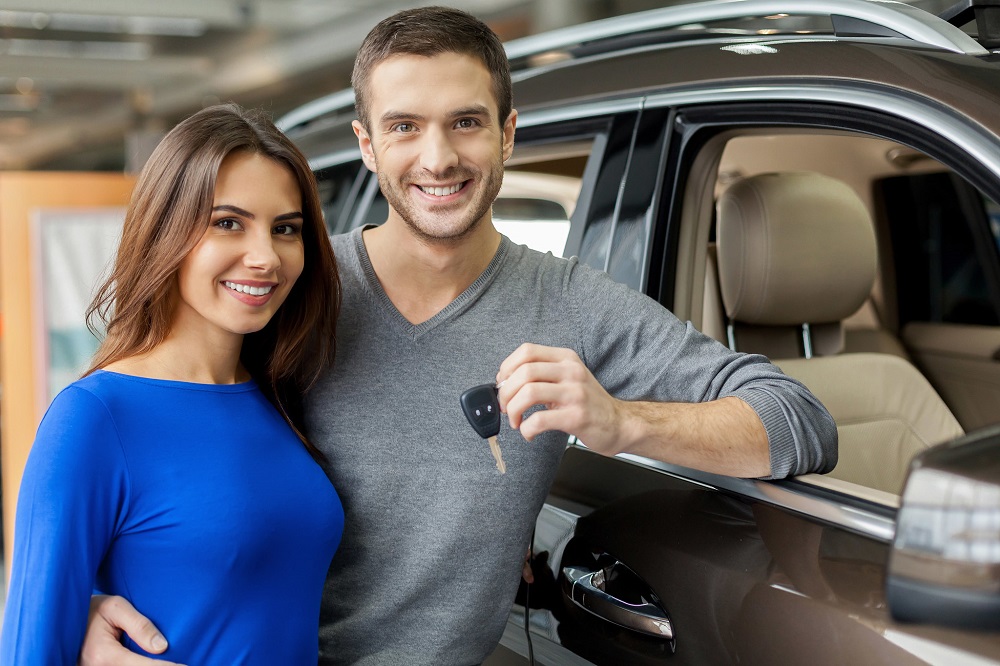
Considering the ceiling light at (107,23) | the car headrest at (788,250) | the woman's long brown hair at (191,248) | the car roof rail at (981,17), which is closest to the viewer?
the woman's long brown hair at (191,248)

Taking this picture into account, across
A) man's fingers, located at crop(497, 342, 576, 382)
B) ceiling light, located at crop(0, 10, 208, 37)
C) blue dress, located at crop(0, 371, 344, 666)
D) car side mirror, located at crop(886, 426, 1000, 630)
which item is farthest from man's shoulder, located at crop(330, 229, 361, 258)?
ceiling light, located at crop(0, 10, 208, 37)

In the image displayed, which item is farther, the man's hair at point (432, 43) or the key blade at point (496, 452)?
the man's hair at point (432, 43)

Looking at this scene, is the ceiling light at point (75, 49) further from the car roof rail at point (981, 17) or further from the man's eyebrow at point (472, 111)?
the car roof rail at point (981, 17)

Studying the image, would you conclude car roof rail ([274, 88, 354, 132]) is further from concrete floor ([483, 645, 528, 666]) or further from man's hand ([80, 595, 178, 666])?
man's hand ([80, 595, 178, 666])

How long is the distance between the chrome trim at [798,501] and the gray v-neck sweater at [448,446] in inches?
5.8

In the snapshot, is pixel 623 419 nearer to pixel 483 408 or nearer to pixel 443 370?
pixel 483 408

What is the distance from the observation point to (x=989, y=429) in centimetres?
108

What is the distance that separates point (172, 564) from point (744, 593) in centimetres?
80

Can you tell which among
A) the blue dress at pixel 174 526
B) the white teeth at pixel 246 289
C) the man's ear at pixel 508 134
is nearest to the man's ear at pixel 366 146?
the man's ear at pixel 508 134

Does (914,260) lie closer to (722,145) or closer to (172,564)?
(722,145)

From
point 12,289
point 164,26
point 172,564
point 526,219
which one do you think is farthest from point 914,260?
→ point 164,26

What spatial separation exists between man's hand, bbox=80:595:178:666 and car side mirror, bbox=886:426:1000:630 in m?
0.99

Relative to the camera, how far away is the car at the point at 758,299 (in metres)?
1.23

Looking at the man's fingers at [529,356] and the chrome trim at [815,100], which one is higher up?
the chrome trim at [815,100]
